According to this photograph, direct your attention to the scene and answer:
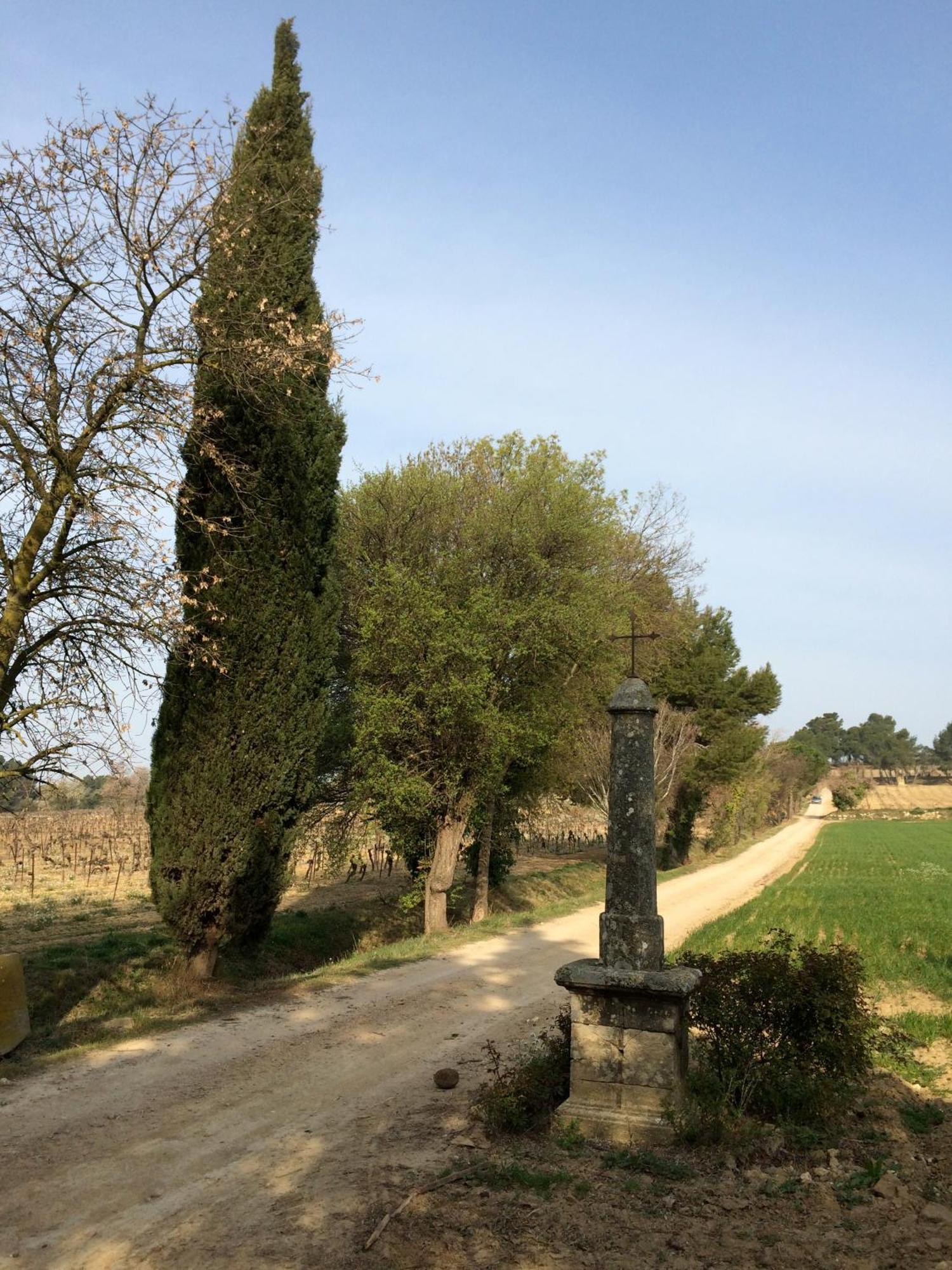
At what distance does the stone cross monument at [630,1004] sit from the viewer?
6.30m

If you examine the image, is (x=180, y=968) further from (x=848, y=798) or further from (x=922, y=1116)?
(x=848, y=798)

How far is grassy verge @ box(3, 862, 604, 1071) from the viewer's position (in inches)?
424

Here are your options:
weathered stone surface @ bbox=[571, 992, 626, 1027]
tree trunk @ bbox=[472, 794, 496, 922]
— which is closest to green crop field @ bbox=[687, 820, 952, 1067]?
weathered stone surface @ bbox=[571, 992, 626, 1027]

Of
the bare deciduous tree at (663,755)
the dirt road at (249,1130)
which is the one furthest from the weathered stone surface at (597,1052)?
the bare deciduous tree at (663,755)

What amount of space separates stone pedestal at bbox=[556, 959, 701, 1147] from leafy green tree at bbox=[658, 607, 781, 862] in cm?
2898

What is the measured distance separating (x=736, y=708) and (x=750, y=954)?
114ft

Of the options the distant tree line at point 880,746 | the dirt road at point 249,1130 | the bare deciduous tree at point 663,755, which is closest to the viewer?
the dirt road at point 249,1130

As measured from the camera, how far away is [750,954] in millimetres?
7344

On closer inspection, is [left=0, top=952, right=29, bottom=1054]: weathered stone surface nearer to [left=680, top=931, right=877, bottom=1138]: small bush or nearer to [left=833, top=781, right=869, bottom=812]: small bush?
[left=680, top=931, right=877, bottom=1138]: small bush

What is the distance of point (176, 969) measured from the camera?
13.0m

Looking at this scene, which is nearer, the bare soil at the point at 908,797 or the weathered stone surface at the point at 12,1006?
the weathered stone surface at the point at 12,1006

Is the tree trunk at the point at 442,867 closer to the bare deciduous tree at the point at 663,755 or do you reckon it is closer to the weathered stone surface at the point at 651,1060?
the bare deciduous tree at the point at 663,755

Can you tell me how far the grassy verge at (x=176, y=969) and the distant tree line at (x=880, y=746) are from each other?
150 metres

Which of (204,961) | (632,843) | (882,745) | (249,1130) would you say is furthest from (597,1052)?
(882,745)
